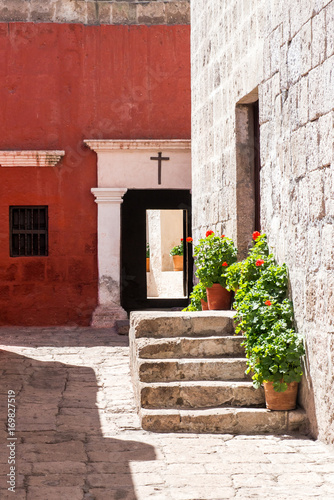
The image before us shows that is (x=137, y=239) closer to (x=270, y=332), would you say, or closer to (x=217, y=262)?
(x=217, y=262)

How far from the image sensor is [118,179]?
36.2ft

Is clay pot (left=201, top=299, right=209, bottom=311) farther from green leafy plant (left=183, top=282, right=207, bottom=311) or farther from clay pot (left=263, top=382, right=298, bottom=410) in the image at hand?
clay pot (left=263, top=382, right=298, bottom=410)

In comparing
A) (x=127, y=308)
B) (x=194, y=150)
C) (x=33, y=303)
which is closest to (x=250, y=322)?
(x=194, y=150)

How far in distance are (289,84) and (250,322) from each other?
1.70 metres

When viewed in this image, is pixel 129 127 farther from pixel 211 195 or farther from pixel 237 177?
pixel 237 177

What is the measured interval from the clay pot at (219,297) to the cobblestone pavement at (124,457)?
110 centimetres

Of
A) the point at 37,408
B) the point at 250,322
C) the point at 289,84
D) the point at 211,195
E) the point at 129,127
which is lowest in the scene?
the point at 37,408

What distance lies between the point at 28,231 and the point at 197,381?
650 centimetres

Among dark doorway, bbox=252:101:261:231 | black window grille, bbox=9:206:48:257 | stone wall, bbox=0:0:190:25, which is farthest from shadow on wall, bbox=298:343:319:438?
stone wall, bbox=0:0:190:25

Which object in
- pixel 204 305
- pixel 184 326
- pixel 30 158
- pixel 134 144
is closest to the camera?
pixel 184 326

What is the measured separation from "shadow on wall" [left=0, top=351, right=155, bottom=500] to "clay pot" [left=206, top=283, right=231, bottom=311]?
4.39 ft

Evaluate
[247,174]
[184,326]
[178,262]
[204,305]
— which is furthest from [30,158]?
[178,262]

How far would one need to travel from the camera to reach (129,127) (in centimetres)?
1100

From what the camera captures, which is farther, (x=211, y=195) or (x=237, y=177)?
(x=211, y=195)
